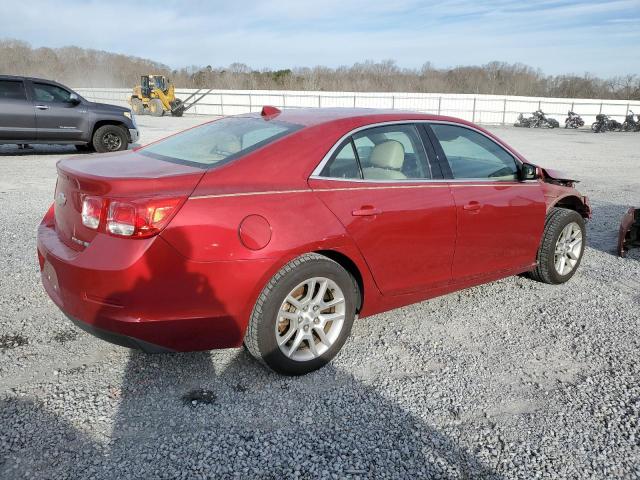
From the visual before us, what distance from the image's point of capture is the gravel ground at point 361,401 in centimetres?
251

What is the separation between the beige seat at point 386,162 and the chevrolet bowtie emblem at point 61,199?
72.0 inches

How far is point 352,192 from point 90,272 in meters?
1.57

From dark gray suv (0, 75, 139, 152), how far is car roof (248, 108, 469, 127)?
1014cm

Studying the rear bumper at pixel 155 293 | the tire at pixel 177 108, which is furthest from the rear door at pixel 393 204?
the tire at pixel 177 108

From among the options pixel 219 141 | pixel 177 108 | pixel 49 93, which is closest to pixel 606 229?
pixel 219 141

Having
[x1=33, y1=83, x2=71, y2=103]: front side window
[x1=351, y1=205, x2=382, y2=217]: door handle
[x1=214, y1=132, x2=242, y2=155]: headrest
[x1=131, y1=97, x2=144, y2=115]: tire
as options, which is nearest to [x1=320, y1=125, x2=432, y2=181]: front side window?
[x1=351, y1=205, x2=382, y2=217]: door handle

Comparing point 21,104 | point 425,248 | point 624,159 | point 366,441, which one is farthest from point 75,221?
point 624,159

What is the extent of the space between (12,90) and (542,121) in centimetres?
2901

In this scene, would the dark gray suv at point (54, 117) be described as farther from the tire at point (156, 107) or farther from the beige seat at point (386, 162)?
the tire at point (156, 107)

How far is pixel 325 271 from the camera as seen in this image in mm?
3160

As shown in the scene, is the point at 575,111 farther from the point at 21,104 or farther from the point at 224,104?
the point at 21,104

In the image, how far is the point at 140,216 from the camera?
2672 mm

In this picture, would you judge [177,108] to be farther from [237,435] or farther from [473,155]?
[237,435]

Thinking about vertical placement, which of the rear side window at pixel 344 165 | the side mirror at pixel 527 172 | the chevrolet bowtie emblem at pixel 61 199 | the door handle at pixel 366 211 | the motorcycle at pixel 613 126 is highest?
the motorcycle at pixel 613 126
